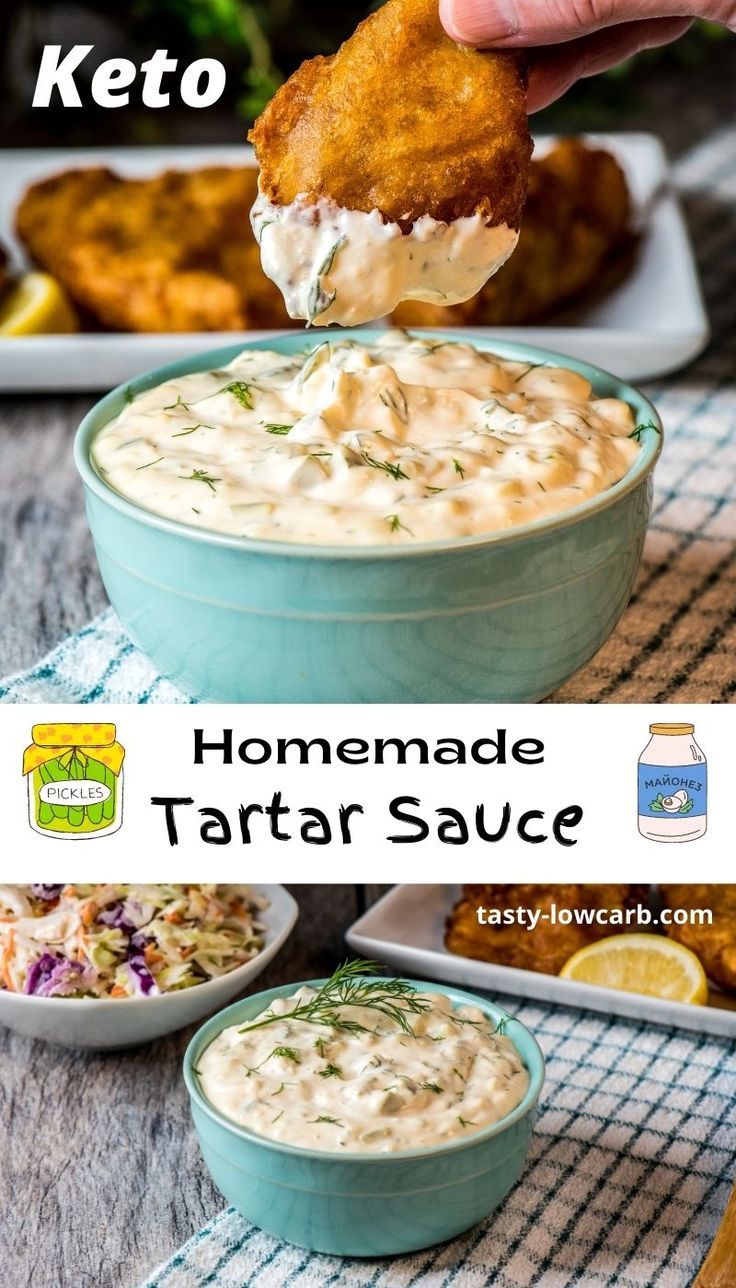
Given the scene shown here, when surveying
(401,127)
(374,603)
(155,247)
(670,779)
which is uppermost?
(401,127)

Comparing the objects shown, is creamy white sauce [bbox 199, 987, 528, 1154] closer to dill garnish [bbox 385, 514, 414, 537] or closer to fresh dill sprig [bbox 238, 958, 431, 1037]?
fresh dill sprig [bbox 238, 958, 431, 1037]

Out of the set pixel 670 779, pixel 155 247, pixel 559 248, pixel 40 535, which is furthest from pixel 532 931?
pixel 155 247

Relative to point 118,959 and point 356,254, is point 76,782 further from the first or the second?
point 356,254

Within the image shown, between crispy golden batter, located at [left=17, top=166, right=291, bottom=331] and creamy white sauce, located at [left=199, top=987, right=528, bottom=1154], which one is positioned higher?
crispy golden batter, located at [left=17, top=166, right=291, bottom=331]

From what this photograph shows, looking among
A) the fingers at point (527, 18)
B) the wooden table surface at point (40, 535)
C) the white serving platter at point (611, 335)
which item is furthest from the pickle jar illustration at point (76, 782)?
the white serving platter at point (611, 335)

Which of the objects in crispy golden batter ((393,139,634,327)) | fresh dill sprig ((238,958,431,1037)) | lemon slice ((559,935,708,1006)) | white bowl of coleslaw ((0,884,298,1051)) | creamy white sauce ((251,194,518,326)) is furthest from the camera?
crispy golden batter ((393,139,634,327))

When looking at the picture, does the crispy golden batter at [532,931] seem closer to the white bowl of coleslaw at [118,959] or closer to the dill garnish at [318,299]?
the white bowl of coleslaw at [118,959]

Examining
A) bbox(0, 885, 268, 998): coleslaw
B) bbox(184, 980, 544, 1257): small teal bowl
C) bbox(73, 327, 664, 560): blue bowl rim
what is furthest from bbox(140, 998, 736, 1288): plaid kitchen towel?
bbox(73, 327, 664, 560): blue bowl rim

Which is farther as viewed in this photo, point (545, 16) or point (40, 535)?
point (40, 535)
